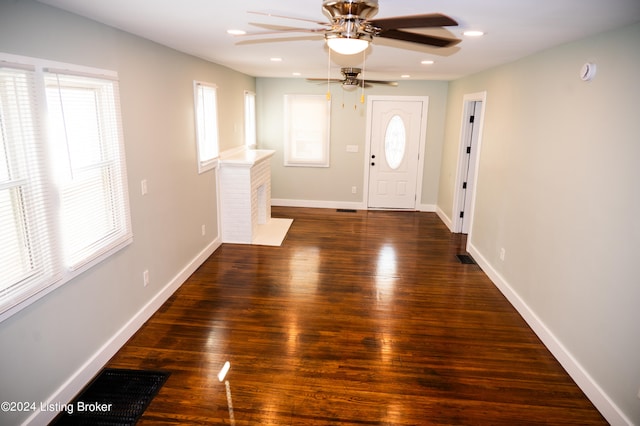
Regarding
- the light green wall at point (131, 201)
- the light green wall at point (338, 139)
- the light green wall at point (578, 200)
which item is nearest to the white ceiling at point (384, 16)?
the light green wall at point (131, 201)

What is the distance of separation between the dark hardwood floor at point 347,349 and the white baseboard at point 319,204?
2.71m

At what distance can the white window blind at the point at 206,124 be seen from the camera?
15.2ft

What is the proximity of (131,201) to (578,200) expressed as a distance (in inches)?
139

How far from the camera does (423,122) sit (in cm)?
727

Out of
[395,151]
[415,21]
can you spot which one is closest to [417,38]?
[415,21]

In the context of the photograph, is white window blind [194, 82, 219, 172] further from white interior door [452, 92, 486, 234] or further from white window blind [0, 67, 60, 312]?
white interior door [452, 92, 486, 234]

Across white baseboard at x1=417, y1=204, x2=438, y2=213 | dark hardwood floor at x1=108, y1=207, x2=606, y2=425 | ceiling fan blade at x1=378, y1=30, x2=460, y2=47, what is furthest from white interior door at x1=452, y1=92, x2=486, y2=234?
ceiling fan blade at x1=378, y1=30, x2=460, y2=47

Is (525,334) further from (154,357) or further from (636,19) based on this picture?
(154,357)

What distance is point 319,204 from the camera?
7832 millimetres

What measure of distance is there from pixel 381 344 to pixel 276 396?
1037 millimetres

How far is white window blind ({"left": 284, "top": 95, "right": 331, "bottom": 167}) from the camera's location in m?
7.39

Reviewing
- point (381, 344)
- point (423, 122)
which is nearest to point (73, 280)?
point (381, 344)

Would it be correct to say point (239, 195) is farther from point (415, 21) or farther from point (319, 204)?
point (415, 21)

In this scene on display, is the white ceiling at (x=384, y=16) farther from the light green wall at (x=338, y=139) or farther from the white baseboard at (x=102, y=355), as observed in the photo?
the light green wall at (x=338, y=139)
